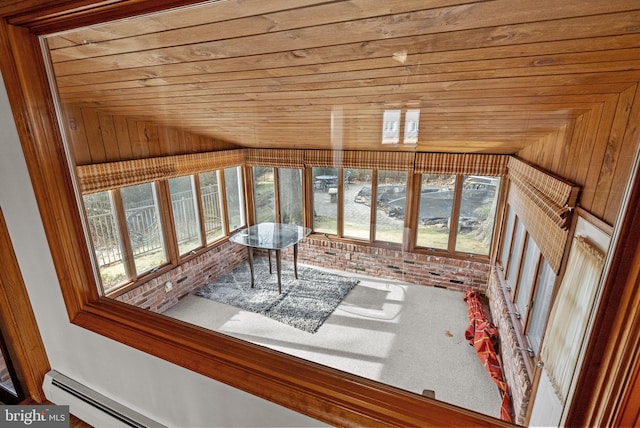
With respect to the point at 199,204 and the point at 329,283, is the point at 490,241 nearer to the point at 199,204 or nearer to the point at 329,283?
the point at 329,283

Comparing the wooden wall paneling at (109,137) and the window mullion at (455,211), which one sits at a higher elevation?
the wooden wall paneling at (109,137)

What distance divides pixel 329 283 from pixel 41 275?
2398 millimetres

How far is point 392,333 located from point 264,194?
2.17 meters

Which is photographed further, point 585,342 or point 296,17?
point 296,17

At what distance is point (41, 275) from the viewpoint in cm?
112

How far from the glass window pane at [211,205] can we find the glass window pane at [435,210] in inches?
93.8

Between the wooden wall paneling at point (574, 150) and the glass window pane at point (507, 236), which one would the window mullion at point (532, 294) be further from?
the glass window pane at point (507, 236)

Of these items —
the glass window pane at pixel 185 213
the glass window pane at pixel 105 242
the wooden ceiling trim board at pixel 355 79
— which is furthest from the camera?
the glass window pane at pixel 185 213

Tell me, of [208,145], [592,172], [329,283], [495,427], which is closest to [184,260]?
[208,145]

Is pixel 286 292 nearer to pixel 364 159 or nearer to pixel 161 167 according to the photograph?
pixel 364 159

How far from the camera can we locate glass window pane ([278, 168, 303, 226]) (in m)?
3.56

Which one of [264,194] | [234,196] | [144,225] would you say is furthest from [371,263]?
[144,225]

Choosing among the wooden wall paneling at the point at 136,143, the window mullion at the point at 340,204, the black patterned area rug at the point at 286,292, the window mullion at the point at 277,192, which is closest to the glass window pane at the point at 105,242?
the wooden wall paneling at the point at 136,143

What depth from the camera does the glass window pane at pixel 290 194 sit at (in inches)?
140
